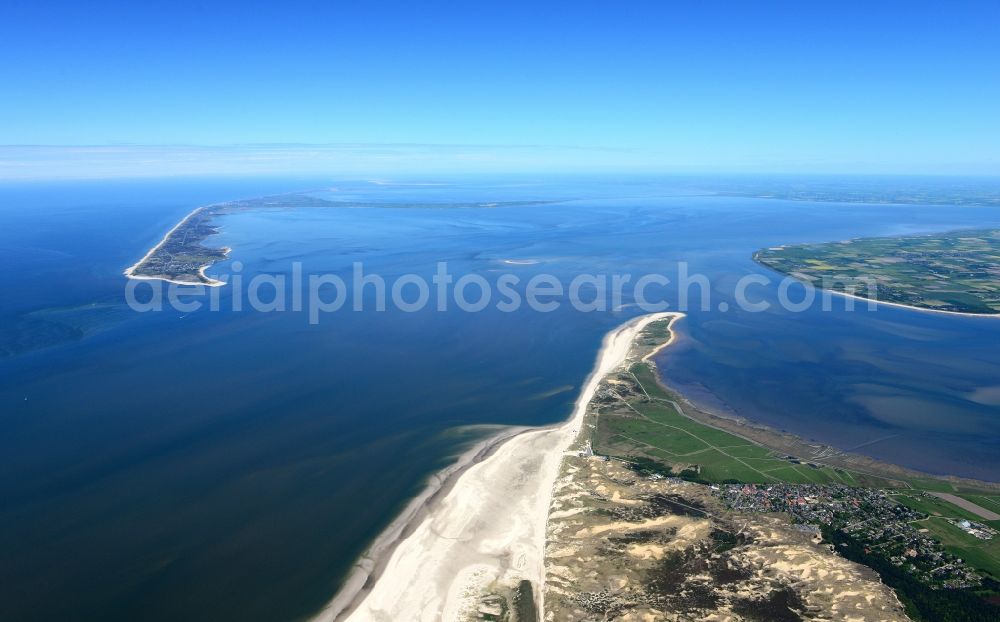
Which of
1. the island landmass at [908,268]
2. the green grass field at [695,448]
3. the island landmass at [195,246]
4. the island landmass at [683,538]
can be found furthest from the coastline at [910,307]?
the island landmass at [195,246]

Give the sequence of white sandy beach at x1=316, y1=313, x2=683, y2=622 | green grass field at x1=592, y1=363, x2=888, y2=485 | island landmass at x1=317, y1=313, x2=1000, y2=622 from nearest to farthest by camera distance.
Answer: island landmass at x1=317, y1=313, x2=1000, y2=622, white sandy beach at x1=316, y1=313, x2=683, y2=622, green grass field at x1=592, y1=363, x2=888, y2=485

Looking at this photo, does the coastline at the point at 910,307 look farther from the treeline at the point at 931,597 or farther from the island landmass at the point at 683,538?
the treeline at the point at 931,597

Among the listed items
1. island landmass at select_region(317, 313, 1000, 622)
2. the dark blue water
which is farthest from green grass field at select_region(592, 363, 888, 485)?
the dark blue water

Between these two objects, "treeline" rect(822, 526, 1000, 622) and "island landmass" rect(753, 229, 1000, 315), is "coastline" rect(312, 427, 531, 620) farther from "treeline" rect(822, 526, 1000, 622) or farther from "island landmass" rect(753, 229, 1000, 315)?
"island landmass" rect(753, 229, 1000, 315)

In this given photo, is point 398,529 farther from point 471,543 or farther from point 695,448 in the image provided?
point 695,448

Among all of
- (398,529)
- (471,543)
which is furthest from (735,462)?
(398,529)

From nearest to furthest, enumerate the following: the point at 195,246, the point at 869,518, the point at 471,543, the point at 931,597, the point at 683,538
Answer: the point at 931,597 → the point at 683,538 → the point at 471,543 → the point at 869,518 → the point at 195,246
